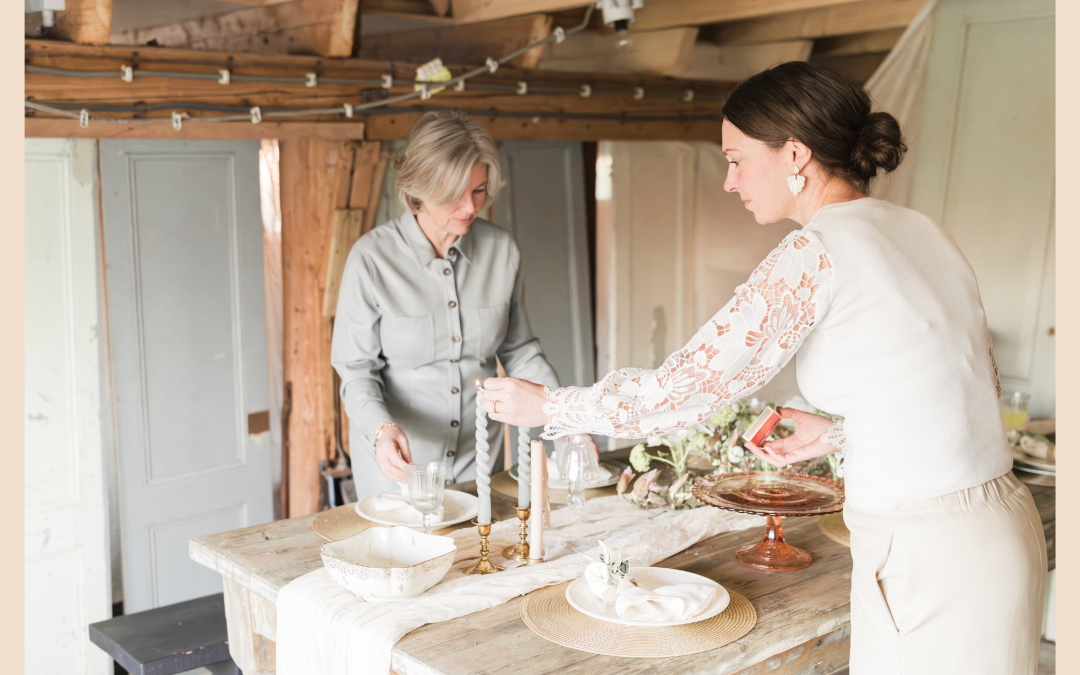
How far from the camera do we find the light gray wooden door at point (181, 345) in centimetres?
Result: 320

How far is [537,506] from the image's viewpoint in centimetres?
193

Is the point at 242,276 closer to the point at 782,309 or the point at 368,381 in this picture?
the point at 368,381

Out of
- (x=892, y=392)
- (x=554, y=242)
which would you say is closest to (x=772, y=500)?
(x=892, y=392)

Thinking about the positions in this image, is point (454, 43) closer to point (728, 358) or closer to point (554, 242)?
point (554, 242)

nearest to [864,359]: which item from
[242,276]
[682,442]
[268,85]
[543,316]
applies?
[682,442]

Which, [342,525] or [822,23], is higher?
[822,23]

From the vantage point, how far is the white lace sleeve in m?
1.46

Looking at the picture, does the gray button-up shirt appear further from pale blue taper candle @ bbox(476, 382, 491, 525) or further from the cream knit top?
the cream knit top

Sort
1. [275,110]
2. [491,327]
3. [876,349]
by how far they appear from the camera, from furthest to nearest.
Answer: [275,110] → [491,327] → [876,349]

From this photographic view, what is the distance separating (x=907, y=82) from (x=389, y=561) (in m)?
2.79

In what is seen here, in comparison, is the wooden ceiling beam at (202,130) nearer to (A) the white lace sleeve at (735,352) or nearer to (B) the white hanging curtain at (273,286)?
(B) the white hanging curtain at (273,286)

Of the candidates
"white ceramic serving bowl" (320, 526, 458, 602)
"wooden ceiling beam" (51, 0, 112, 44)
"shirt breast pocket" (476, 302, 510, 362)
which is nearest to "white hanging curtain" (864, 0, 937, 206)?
"shirt breast pocket" (476, 302, 510, 362)

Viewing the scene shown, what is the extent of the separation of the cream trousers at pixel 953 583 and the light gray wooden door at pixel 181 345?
2532 mm

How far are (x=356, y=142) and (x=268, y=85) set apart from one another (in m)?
0.39
